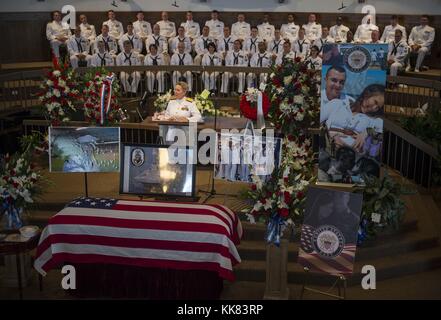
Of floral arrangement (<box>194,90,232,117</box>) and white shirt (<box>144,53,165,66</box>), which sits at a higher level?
white shirt (<box>144,53,165,66</box>)

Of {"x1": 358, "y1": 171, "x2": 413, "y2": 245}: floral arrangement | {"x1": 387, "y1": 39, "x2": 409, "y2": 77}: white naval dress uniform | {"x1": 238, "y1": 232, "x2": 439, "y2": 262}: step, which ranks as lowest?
{"x1": 238, "y1": 232, "x2": 439, "y2": 262}: step

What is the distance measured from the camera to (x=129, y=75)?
16.5 metres

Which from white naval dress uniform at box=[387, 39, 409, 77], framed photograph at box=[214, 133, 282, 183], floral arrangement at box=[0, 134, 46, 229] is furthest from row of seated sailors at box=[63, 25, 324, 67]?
floral arrangement at box=[0, 134, 46, 229]

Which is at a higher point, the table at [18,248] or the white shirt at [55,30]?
the white shirt at [55,30]

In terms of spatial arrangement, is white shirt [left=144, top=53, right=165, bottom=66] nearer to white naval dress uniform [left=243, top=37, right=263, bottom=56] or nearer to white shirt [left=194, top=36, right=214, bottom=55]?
white shirt [left=194, top=36, right=214, bottom=55]

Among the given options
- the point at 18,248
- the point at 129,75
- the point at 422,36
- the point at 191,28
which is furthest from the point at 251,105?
the point at 191,28

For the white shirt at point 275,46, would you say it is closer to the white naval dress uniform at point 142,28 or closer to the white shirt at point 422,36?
the white shirt at point 422,36

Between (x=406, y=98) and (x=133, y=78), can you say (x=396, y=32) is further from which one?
(x=133, y=78)

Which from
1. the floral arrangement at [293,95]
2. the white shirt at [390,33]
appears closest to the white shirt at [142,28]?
the white shirt at [390,33]

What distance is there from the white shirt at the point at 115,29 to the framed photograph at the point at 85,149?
9.58 metres

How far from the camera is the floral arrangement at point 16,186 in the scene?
835 centimetres

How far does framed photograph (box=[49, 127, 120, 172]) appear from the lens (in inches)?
348

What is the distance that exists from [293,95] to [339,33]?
8.00m

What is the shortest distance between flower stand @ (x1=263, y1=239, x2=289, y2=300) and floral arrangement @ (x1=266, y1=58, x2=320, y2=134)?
250 cm
